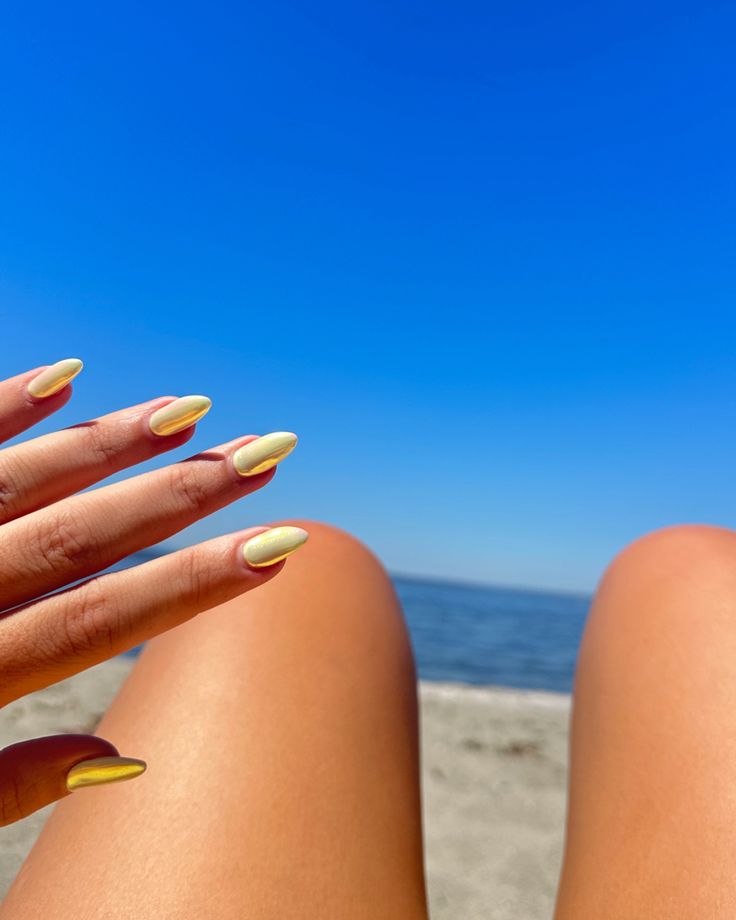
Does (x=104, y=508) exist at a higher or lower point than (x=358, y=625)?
higher

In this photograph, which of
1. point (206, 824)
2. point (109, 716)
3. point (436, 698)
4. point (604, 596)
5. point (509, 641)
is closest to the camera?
point (206, 824)

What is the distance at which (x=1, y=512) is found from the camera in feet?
2.05

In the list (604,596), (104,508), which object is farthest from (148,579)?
(604,596)

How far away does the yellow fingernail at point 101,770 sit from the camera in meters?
0.57

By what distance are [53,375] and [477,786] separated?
138 cm

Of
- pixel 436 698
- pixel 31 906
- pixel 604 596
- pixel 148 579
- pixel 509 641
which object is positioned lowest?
pixel 509 641

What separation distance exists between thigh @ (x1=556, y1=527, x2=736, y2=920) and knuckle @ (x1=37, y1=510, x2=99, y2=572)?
55 centimetres

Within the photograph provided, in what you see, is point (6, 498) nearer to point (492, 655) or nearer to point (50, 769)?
point (50, 769)

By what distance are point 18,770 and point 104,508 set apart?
0.66 ft

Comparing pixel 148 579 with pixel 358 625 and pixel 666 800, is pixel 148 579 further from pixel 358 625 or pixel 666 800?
pixel 666 800

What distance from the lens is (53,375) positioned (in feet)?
2.27

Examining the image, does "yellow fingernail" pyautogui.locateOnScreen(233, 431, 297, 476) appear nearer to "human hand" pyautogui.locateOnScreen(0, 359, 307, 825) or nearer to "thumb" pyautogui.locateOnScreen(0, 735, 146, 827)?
"human hand" pyautogui.locateOnScreen(0, 359, 307, 825)

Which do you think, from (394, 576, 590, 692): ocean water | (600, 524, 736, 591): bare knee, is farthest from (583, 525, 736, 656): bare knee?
(394, 576, 590, 692): ocean water

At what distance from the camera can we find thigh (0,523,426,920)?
65 centimetres
